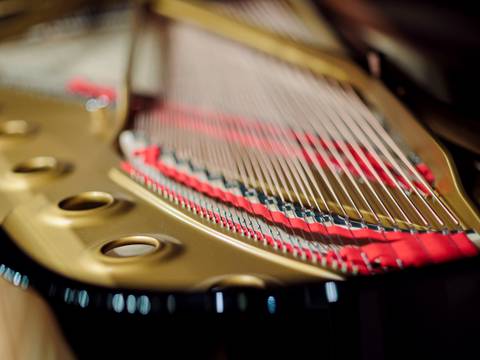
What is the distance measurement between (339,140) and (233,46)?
2.20ft

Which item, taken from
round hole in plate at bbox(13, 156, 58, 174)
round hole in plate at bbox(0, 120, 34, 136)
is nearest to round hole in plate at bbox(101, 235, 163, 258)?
round hole in plate at bbox(13, 156, 58, 174)

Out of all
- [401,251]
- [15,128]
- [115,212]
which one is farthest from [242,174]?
[15,128]

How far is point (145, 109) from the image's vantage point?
1625 mm

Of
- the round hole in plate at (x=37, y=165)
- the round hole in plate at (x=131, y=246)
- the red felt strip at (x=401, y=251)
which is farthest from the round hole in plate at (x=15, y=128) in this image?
the red felt strip at (x=401, y=251)

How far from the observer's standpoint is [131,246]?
3.34 ft

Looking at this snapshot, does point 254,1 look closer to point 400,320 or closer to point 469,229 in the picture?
point 469,229

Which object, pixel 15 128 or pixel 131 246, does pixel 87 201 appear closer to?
pixel 131 246

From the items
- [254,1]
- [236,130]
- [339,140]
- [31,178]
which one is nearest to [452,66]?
[339,140]

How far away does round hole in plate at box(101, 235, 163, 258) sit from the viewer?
986 mm

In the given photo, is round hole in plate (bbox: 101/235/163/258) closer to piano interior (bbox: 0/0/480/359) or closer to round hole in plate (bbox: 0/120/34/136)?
piano interior (bbox: 0/0/480/359)

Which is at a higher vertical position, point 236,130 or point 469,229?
point 236,130

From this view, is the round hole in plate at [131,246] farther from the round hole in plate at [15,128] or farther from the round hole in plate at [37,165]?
the round hole in plate at [15,128]

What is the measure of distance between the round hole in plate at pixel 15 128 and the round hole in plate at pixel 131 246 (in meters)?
0.60

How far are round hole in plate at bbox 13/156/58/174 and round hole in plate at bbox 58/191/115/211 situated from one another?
15cm
